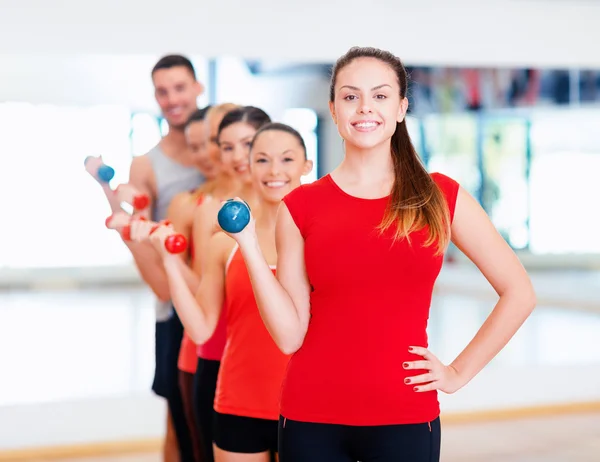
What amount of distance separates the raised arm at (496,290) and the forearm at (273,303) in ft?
0.80

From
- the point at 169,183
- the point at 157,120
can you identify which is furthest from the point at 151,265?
the point at 157,120

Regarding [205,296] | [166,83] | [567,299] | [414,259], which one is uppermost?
[166,83]

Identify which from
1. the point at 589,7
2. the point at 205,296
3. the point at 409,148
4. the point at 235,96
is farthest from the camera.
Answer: the point at 589,7

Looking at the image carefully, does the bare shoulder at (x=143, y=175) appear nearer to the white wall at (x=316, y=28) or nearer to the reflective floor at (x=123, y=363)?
the white wall at (x=316, y=28)

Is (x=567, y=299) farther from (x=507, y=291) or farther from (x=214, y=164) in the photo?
(x=507, y=291)

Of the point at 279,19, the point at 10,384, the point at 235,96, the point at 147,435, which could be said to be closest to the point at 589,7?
the point at 279,19

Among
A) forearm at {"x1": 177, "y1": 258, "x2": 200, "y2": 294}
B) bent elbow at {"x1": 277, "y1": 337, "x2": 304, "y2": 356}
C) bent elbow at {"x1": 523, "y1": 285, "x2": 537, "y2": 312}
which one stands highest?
bent elbow at {"x1": 523, "y1": 285, "x2": 537, "y2": 312}

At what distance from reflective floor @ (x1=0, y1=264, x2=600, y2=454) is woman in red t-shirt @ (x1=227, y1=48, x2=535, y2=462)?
3.21 metres

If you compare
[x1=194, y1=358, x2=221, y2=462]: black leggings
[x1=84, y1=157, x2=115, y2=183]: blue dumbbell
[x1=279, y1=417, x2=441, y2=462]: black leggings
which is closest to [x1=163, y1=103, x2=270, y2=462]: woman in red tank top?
[x1=194, y1=358, x2=221, y2=462]: black leggings

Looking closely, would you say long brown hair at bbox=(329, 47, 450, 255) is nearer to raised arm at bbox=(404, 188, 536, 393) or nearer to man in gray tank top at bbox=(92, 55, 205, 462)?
raised arm at bbox=(404, 188, 536, 393)

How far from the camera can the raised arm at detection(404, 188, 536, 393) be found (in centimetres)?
177

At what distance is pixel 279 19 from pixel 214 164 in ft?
7.15

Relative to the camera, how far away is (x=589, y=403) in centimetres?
598

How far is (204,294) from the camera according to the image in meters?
2.47
